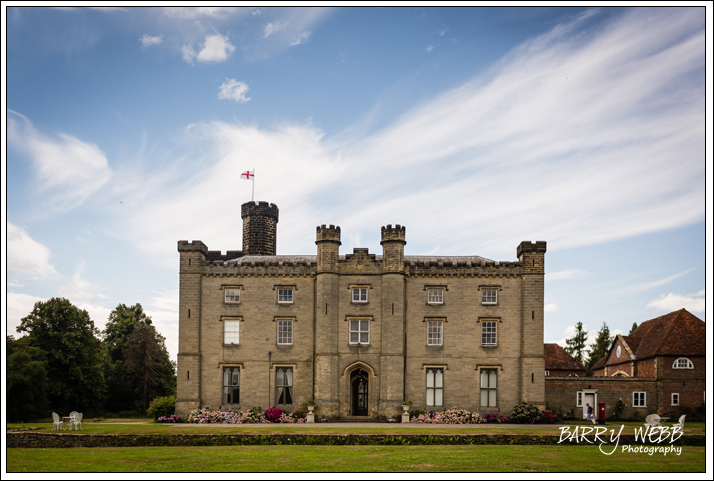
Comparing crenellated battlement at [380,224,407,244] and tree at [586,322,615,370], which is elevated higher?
crenellated battlement at [380,224,407,244]

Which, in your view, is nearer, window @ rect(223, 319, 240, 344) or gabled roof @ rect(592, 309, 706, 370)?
window @ rect(223, 319, 240, 344)

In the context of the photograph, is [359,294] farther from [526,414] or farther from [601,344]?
[601,344]

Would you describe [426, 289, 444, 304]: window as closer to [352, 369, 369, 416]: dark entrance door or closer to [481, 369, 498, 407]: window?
[481, 369, 498, 407]: window

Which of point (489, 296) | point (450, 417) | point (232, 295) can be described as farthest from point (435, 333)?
point (232, 295)

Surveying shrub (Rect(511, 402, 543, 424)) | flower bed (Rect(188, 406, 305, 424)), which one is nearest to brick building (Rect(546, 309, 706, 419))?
shrub (Rect(511, 402, 543, 424))

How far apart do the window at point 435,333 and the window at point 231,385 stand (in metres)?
11.9

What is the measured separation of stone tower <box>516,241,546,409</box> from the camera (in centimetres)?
3556

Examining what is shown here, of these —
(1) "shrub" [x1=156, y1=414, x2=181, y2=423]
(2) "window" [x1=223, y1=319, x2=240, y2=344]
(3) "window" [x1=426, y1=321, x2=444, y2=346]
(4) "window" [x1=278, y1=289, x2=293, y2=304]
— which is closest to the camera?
(1) "shrub" [x1=156, y1=414, x2=181, y2=423]

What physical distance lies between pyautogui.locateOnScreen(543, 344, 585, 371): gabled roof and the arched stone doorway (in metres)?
19.9

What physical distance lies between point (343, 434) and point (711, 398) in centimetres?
1341

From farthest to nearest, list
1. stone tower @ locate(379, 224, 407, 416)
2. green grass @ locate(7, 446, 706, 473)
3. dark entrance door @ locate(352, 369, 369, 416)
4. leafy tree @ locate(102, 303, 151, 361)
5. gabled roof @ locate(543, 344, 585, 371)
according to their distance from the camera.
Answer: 1. leafy tree @ locate(102, 303, 151, 361)
2. gabled roof @ locate(543, 344, 585, 371)
3. dark entrance door @ locate(352, 369, 369, 416)
4. stone tower @ locate(379, 224, 407, 416)
5. green grass @ locate(7, 446, 706, 473)

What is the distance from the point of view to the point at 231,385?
36.5 m

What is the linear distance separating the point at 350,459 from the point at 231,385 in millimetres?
19464

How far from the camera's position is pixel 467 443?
77.3 feet
